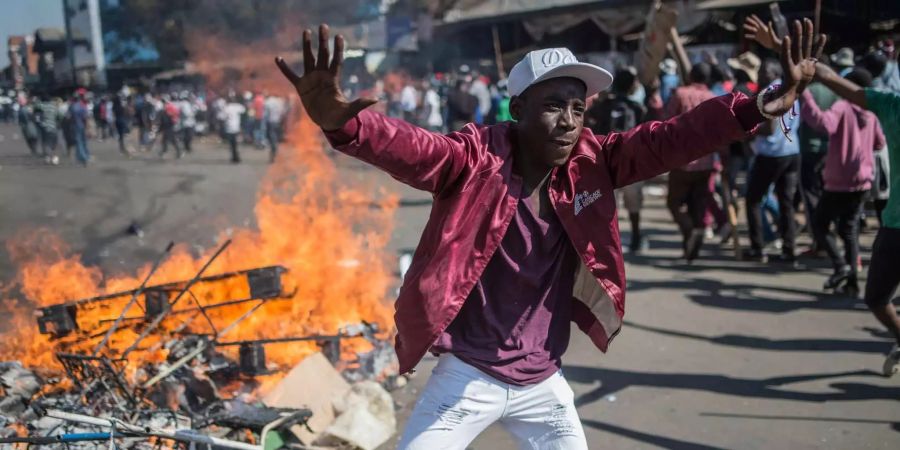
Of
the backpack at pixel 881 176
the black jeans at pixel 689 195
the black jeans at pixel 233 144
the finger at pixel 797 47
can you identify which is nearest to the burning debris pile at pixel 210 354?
the finger at pixel 797 47

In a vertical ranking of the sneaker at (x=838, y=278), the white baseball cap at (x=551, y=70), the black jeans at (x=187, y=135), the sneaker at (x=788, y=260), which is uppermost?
the white baseball cap at (x=551, y=70)

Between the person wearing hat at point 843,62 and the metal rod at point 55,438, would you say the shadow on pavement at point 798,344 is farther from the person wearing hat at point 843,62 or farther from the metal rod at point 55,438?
the metal rod at point 55,438

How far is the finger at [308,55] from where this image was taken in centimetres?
190

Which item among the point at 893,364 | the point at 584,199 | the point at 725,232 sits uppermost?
the point at 584,199

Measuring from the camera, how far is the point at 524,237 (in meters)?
2.54

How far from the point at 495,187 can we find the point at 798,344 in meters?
4.11

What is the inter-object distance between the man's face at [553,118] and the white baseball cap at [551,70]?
0.10 ft

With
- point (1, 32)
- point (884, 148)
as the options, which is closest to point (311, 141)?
point (1, 32)

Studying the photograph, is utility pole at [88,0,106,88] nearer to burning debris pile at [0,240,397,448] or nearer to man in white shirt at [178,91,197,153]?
man in white shirt at [178,91,197,153]

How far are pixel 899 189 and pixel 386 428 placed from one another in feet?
10.3

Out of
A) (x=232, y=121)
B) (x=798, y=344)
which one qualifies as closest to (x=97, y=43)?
(x=232, y=121)

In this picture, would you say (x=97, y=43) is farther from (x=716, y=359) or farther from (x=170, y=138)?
(x=716, y=359)

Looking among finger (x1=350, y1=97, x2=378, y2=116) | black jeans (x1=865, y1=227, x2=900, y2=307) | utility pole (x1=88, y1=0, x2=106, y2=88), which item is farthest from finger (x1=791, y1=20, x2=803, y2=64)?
utility pole (x1=88, y1=0, x2=106, y2=88)

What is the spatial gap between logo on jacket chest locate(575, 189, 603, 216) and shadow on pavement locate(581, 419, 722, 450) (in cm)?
210
